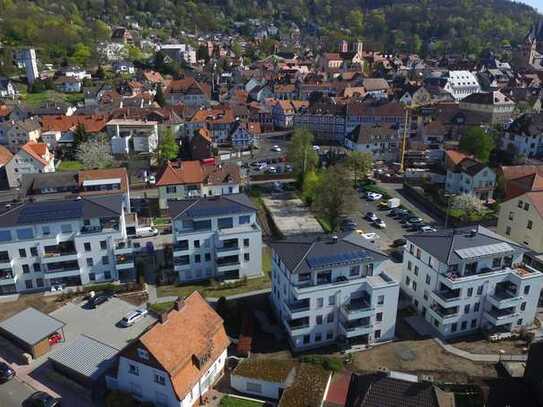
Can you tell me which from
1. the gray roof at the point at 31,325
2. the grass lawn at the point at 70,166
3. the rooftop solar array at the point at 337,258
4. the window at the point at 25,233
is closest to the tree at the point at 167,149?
the grass lawn at the point at 70,166

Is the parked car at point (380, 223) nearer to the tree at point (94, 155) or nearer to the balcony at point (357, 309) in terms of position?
the balcony at point (357, 309)

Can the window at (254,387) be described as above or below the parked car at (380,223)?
below

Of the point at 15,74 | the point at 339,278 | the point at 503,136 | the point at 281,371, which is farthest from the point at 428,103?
the point at 15,74

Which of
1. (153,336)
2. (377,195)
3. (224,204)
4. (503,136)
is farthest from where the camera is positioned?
(503,136)

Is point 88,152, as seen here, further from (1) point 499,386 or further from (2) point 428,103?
(2) point 428,103

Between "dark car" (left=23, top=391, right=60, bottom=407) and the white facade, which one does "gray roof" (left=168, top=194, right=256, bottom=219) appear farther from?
"dark car" (left=23, top=391, right=60, bottom=407)
